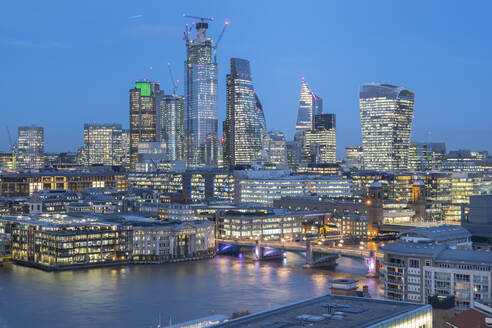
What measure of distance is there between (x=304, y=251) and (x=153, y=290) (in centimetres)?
2655

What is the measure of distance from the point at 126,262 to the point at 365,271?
87.1 ft

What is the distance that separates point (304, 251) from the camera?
3455 inches

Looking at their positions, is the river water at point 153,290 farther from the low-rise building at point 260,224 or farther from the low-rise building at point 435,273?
the low-rise building at point 260,224

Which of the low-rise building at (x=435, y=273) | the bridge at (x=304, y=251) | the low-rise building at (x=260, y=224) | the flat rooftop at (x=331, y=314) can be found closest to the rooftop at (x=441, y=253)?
the low-rise building at (x=435, y=273)

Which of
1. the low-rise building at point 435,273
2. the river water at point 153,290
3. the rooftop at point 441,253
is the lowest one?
the river water at point 153,290

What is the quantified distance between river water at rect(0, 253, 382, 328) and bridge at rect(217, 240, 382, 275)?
147 cm

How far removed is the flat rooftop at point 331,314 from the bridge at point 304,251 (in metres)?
34.3

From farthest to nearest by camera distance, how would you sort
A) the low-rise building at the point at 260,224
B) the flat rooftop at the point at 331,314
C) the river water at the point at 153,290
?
the low-rise building at the point at 260,224
the river water at the point at 153,290
the flat rooftop at the point at 331,314

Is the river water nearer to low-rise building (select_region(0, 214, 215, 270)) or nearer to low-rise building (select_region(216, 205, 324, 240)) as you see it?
low-rise building (select_region(0, 214, 215, 270))

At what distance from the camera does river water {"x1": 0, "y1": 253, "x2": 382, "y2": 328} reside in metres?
55.2

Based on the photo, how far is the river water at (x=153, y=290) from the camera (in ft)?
181

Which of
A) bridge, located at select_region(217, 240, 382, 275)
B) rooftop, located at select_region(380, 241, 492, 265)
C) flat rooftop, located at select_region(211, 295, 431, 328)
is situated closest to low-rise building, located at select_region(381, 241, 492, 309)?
rooftop, located at select_region(380, 241, 492, 265)

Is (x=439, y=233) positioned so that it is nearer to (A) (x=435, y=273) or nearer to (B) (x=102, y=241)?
(A) (x=435, y=273)

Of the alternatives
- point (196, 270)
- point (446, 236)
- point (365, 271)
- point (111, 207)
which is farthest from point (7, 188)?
point (446, 236)
